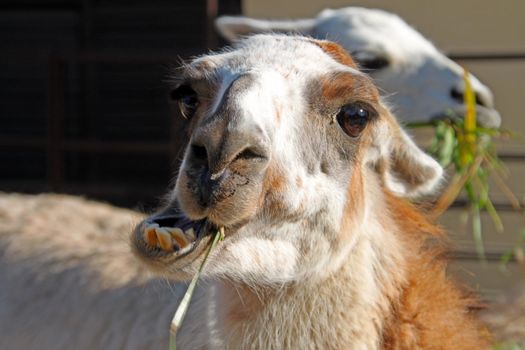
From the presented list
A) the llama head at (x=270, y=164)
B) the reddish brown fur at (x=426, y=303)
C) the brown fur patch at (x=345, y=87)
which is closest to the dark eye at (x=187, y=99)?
the llama head at (x=270, y=164)

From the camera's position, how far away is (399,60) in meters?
6.01

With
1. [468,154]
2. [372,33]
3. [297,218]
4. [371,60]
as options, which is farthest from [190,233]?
[372,33]

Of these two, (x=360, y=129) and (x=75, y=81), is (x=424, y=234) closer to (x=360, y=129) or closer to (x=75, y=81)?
(x=360, y=129)

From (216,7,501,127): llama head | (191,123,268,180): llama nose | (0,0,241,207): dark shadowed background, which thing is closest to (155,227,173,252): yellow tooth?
(191,123,268,180): llama nose

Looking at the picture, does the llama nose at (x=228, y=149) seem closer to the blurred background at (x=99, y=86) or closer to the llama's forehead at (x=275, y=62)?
the llama's forehead at (x=275, y=62)

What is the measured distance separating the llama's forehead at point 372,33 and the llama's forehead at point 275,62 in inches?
117

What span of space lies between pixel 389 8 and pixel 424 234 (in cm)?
488

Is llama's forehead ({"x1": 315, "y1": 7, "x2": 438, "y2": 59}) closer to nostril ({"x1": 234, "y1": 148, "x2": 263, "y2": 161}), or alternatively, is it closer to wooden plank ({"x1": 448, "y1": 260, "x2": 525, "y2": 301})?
wooden plank ({"x1": 448, "y1": 260, "x2": 525, "y2": 301})

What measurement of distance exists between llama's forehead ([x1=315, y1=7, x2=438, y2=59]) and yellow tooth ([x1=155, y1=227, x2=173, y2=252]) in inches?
137

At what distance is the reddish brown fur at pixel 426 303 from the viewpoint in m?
3.01

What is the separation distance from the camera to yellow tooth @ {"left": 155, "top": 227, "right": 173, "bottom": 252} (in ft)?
8.50

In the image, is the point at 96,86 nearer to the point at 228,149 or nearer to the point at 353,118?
the point at 353,118

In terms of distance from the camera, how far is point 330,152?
2873 mm

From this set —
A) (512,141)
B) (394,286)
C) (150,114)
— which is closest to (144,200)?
(150,114)
